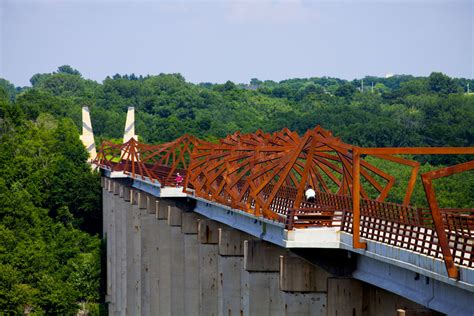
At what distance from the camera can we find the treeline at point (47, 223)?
93.9 meters

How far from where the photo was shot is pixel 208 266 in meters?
55.0

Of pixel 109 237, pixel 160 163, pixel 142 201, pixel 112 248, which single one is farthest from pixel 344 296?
pixel 109 237

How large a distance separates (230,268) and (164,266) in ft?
62.0

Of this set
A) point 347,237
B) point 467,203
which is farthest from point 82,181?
point 347,237

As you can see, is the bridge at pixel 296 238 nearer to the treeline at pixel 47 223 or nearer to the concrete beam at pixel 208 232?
the concrete beam at pixel 208 232

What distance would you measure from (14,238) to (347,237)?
7055 centimetres

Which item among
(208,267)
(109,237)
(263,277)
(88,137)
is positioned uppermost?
(88,137)

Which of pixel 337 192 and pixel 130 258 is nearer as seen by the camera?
pixel 337 192

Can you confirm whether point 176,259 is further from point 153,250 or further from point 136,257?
point 136,257

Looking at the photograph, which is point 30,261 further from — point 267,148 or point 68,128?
point 267,148

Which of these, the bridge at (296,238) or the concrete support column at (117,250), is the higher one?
the bridge at (296,238)

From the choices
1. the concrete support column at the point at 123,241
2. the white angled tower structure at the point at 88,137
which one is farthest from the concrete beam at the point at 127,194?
the white angled tower structure at the point at 88,137

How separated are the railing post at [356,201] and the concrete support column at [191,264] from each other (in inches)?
1138

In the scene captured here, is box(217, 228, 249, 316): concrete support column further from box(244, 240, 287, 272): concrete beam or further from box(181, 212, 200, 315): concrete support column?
box(181, 212, 200, 315): concrete support column
